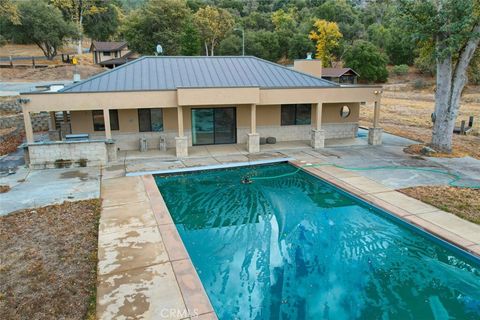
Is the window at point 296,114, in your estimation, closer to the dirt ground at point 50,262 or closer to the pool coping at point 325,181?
the pool coping at point 325,181

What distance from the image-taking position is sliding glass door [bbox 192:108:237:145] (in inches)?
780

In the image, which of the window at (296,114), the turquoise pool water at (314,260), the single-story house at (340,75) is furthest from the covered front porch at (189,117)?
the single-story house at (340,75)

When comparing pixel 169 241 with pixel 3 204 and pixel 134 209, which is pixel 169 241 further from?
pixel 3 204

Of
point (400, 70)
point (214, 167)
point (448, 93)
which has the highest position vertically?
point (400, 70)

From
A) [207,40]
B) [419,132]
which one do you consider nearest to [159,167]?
[419,132]

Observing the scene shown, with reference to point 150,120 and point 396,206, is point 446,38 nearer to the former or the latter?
point 396,206

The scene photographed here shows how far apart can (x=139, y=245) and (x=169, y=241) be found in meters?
0.73

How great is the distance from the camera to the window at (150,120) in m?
19.1

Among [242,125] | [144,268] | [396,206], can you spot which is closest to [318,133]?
[242,125]

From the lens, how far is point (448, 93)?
17.8m

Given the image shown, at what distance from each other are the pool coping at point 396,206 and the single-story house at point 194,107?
182 inches

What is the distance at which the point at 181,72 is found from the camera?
1972cm

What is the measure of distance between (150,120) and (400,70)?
184 feet

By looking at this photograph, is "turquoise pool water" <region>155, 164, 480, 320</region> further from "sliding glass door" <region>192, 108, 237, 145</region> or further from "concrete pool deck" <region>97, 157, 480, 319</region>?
"sliding glass door" <region>192, 108, 237, 145</region>
